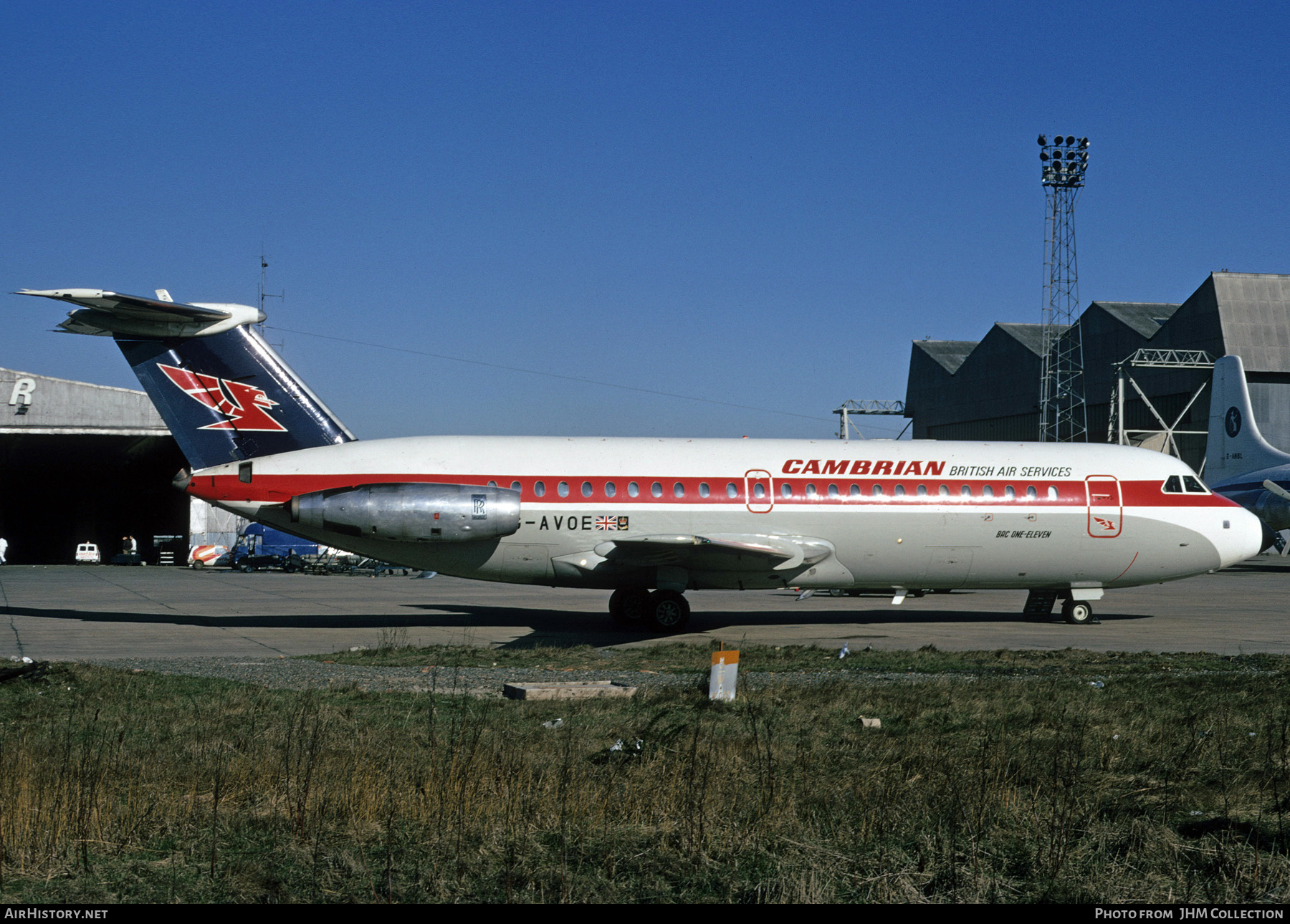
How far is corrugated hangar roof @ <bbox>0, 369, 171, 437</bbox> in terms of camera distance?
54344 mm

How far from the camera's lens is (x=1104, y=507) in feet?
72.3

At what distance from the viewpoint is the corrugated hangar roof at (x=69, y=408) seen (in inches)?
2140

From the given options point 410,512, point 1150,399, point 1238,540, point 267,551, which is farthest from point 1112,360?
point 410,512

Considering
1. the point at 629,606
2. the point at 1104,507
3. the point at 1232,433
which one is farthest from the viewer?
the point at 1232,433

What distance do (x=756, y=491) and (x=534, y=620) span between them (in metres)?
6.01

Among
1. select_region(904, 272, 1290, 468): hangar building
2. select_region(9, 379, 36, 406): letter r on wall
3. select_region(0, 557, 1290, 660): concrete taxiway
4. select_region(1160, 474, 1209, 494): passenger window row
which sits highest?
select_region(904, 272, 1290, 468): hangar building

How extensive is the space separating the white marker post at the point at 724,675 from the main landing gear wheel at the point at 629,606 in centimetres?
952

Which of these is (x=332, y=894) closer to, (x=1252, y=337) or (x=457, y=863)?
(x=457, y=863)

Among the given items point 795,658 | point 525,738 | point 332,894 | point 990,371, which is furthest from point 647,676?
point 990,371

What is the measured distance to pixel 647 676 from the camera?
560 inches

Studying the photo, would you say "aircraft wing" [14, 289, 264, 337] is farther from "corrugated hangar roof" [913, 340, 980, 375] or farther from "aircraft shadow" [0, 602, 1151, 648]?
"corrugated hangar roof" [913, 340, 980, 375]

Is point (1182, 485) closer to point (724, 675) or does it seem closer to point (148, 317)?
point (724, 675)

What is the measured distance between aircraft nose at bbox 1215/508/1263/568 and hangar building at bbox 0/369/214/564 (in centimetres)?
4659

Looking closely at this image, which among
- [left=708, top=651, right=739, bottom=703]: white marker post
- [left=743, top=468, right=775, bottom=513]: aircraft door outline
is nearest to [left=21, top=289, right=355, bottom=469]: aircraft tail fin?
[left=743, top=468, right=775, bottom=513]: aircraft door outline
